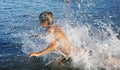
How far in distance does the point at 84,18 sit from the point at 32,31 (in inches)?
168

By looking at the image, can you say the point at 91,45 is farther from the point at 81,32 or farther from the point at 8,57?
the point at 8,57

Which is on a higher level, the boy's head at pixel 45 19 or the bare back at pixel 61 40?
the boy's head at pixel 45 19

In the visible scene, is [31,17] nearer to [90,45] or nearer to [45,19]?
[90,45]

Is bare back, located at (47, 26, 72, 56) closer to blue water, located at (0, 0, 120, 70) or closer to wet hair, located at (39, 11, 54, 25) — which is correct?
wet hair, located at (39, 11, 54, 25)

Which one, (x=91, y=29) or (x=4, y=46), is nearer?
(x=4, y=46)

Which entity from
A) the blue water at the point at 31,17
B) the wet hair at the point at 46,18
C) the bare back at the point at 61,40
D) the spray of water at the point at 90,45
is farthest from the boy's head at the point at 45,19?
the blue water at the point at 31,17

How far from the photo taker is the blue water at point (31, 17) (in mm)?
10227

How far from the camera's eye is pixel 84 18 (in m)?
17.3

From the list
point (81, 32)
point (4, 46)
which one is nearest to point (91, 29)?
point (81, 32)

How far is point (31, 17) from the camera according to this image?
666 inches

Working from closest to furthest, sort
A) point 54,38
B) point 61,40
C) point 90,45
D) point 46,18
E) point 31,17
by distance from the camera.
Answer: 1. point 46,18
2. point 54,38
3. point 61,40
4. point 90,45
5. point 31,17

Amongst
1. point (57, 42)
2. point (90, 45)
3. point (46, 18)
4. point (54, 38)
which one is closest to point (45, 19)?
point (46, 18)

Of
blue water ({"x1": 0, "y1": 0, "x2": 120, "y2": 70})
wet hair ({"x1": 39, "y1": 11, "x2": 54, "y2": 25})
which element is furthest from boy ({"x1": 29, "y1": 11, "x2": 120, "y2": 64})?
blue water ({"x1": 0, "y1": 0, "x2": 120, "y2": 70})

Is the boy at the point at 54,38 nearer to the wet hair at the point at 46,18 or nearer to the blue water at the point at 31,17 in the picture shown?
the wet hair at the point at 46,18
